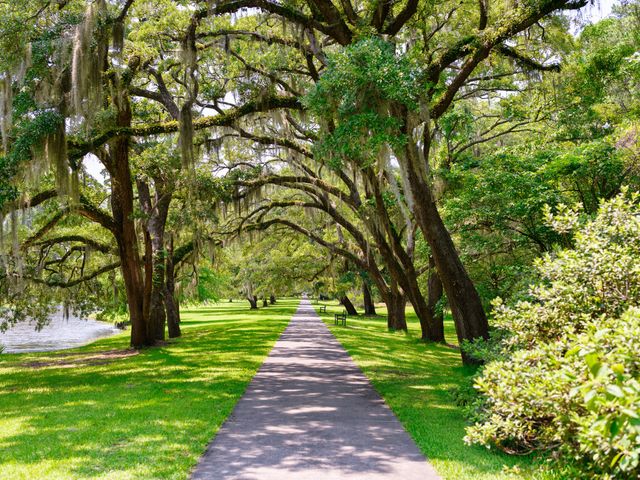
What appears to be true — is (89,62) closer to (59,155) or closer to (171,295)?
(59,155)

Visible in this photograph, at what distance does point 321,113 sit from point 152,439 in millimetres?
5382

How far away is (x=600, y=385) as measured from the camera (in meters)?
2.63

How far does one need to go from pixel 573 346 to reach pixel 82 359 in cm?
1555

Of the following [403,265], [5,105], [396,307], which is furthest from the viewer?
[396,307]

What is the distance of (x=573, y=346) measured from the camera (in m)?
3.60

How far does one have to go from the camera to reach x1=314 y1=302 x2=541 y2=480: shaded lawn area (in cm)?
509

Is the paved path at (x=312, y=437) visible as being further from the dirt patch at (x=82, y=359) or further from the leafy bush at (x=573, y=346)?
the dirt patch at (x=82, y=359)

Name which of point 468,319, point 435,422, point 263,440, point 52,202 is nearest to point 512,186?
point 468,319

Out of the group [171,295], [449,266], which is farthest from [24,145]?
[171,295]

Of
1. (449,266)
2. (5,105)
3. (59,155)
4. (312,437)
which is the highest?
(5,105)

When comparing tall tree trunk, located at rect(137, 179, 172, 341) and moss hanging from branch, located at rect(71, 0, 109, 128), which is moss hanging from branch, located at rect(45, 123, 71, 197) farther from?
tall tree trunk, located at rect(137, 179, 172, 341)

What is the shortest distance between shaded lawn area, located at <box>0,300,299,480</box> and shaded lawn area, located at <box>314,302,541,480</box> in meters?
2.44

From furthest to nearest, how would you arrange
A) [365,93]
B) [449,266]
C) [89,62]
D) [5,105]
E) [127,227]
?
[127,227]
[449,266]
[5,105]
[89,62]
[365,93]

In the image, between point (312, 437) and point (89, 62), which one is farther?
point (89, 62)
